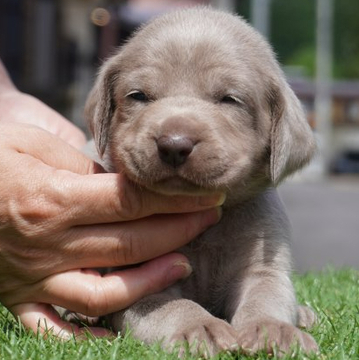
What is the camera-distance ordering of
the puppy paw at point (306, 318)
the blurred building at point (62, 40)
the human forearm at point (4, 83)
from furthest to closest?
the blurred building at point (62, 40) < the human forearm at point (4, 83) < the puppy paw at point (306, 318)

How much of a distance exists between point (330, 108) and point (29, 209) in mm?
40066

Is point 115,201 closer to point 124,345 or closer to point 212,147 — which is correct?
point 212,147

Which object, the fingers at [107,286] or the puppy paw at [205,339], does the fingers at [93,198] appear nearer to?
the fingers at [107,286]

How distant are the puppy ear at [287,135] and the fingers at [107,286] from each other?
0.56 metres

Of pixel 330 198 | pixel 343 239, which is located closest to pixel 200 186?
pixel 343 239

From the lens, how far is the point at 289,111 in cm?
382

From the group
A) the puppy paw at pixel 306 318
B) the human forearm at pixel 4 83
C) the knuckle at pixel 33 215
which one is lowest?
the puppy paw at pixel 306 318

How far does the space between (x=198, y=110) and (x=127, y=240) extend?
59 cm

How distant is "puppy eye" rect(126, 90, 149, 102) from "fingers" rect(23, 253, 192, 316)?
65cm

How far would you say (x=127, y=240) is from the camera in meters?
3.63

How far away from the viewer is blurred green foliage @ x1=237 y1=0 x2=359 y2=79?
5244 cm

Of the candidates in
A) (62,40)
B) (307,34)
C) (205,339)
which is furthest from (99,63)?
(307,34)

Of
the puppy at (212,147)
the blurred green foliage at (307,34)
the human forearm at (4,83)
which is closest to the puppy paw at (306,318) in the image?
the puppy at (212,147)

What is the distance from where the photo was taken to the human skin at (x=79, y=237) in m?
3.58
